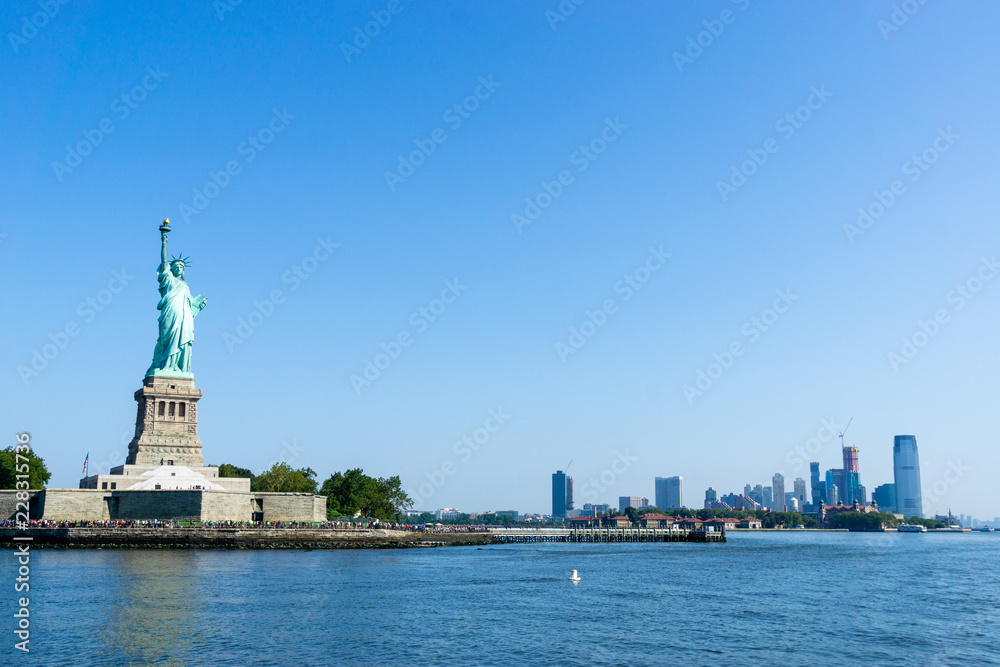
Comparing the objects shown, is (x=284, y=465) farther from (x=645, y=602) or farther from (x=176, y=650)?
(x=176, y=650)

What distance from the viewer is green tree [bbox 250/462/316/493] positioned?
107m

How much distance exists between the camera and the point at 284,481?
107688mm

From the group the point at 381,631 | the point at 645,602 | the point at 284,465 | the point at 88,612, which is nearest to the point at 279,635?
the point at 381,631

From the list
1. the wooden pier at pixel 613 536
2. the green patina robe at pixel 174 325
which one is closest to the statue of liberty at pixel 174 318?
the green patina robe at pixel 174 325

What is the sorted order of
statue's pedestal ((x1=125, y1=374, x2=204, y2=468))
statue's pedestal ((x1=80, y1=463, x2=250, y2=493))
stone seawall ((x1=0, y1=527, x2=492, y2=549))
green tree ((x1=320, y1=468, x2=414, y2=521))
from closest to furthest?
stone seawall ((x1=0, y1=527, x2=492, y2=549)), statue's pedestal ((x1=80, y1=463, x2=250, y2=493)), statue's pedestal ((x1=125, y1=374, x2=204, y2=468)), green tree ((x1=320, y1=468, x2=414, y2=521))

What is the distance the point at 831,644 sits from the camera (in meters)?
33.7

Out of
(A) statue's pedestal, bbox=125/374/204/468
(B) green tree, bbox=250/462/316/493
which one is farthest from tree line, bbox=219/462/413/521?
(A) statue's pedestal, bbox=125/374/204/468

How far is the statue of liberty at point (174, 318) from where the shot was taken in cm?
8825

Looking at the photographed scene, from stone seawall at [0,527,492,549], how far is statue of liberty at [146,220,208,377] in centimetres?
2068

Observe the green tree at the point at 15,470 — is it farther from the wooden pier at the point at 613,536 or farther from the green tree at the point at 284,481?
the wooden pier at the point at 613,536

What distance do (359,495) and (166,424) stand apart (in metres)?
31.4

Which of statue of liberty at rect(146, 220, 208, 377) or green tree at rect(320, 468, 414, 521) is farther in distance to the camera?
green tree at rect(320, 468, 414, 521)

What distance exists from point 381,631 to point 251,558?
3262cm

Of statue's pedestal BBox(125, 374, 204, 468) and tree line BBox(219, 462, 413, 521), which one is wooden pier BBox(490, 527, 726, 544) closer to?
tree line BBox(219, 462, 413, 521)
